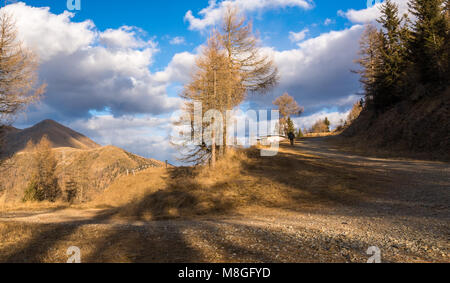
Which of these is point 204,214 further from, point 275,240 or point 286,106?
point 286,106

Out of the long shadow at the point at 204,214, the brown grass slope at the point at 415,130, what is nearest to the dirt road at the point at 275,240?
→ the long shadow at the point at 204,214

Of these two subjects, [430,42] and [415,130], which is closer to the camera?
[415,130]

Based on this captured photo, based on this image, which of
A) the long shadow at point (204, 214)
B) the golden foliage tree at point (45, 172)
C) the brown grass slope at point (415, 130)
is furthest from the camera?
the golden foliage tree at point (45, 172)

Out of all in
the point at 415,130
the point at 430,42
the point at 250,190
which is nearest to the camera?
the point at 250,190

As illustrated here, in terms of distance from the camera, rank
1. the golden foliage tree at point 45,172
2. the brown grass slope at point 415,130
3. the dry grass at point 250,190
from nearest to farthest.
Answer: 1. the dry grass at point 250,190
2. the brown grass slope at point 415,130
3. the golden foliage tree at point 45,172

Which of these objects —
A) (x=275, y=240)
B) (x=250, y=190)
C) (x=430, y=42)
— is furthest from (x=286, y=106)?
(x=275, y=240)

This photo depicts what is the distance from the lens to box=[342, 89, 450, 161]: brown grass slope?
20.0 m

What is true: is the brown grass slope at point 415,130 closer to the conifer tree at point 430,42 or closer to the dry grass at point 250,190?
the conifer tree at point 430,42

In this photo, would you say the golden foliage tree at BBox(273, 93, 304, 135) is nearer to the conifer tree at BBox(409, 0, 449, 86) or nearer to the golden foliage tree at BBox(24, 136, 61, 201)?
the conifer tree at BBox(409, 0, 449, 86)

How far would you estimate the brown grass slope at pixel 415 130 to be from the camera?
20.0 metres

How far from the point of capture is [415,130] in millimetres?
23141

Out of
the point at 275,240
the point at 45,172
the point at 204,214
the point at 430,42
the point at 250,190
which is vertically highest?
the point at 430,42

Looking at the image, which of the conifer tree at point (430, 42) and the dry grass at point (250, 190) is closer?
the dry grass at point (250, 190)

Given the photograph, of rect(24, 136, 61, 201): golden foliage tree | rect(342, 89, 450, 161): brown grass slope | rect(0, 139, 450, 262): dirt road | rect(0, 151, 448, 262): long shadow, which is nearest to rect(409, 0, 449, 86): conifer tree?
rect(342, 89, 450, 161): brown grass slope
